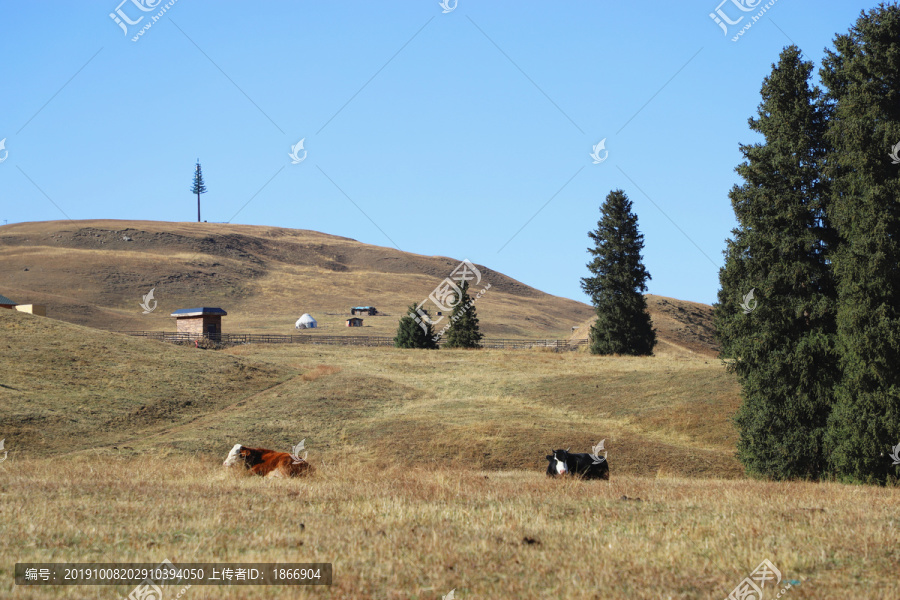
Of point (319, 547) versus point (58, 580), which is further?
point (319, 547)

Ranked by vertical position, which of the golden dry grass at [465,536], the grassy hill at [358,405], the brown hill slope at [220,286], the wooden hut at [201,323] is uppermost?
the brown hill slope at [220,286]

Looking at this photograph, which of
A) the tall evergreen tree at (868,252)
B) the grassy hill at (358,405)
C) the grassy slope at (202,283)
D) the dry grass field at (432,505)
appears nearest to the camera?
the dry grass field at (432,505)

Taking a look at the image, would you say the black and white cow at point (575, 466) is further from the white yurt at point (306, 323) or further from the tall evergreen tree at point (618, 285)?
the white yurt at point (306, 323)

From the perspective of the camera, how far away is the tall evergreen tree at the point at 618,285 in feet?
198

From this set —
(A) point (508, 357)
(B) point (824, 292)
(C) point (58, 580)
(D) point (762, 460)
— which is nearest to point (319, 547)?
(C) point (58, 580)

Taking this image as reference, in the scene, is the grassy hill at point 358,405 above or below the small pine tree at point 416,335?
below

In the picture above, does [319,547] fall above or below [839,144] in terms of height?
below

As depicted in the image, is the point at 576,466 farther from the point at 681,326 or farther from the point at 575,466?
the point at 681,326

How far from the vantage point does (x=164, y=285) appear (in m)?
138

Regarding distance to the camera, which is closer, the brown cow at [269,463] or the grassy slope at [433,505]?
the grassy slope at [433,505]

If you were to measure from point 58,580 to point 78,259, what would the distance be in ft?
516

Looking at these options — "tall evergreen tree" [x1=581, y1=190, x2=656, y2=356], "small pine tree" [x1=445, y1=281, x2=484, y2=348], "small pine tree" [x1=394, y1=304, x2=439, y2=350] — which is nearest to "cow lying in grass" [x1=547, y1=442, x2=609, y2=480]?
"tall evergreen tree" [x1=581, y1=190, x2=656, y2=356]

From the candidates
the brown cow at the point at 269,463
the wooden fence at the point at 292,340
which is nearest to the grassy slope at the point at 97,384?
the brown cow at the point at 269,463

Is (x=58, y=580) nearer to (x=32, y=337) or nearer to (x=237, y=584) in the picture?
(x=237, y=584)
